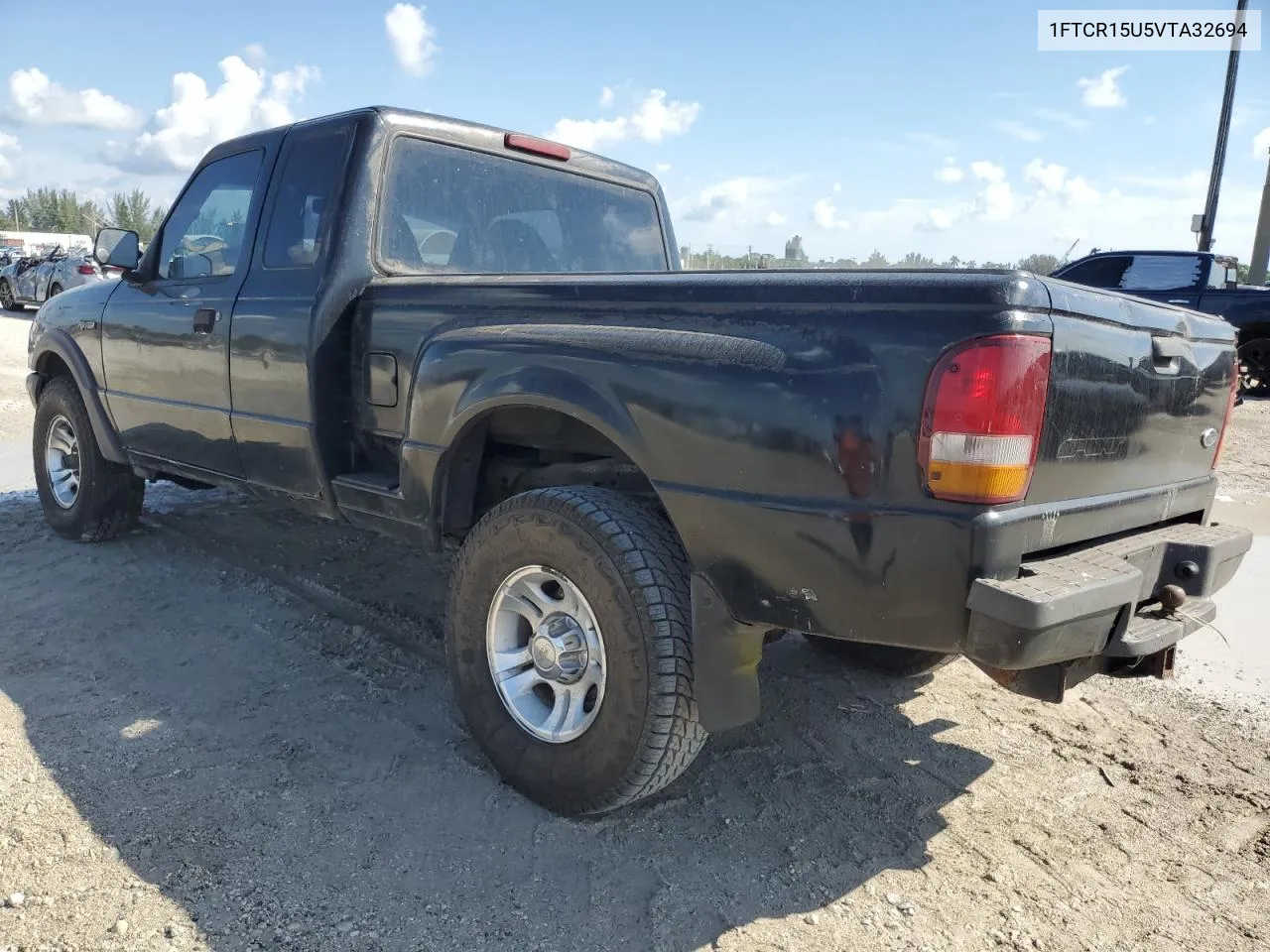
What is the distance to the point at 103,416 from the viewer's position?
15.3 feet

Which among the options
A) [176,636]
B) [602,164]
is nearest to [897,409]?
[602,164]

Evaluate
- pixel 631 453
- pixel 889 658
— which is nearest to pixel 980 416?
pixel 631 453

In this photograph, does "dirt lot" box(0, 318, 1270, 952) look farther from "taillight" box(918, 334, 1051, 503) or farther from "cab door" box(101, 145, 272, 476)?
"taillight" box(918, 334, 1051, 503)

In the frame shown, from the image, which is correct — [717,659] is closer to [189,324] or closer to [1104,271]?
[189,324]

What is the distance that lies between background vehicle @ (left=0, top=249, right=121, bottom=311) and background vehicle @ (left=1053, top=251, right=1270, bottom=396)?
19162 mm

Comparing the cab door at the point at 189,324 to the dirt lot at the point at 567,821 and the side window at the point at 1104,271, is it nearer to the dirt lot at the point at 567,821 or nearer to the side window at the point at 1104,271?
the dirt lot at the point at 567,821

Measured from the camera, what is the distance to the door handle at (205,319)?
3.79 m

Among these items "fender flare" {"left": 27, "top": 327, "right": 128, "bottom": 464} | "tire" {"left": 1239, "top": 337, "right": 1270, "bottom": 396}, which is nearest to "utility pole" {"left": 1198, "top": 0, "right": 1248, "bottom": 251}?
"tire" {"left": 1239, "top": 337, "right": 1270, "bottom": 396}

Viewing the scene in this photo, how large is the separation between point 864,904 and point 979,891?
32cm

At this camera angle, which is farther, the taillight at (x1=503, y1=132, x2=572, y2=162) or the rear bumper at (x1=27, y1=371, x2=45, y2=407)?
the rear bumper at (x1=27, y1=371, x2=45, y2=407)

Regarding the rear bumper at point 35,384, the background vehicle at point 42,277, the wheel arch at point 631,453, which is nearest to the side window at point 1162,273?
the wheel arch at point 631,453

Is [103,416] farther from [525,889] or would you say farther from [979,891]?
[979,891]

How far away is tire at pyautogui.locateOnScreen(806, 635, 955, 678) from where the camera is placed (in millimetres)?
3516

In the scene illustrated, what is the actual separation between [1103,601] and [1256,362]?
1148 cm
